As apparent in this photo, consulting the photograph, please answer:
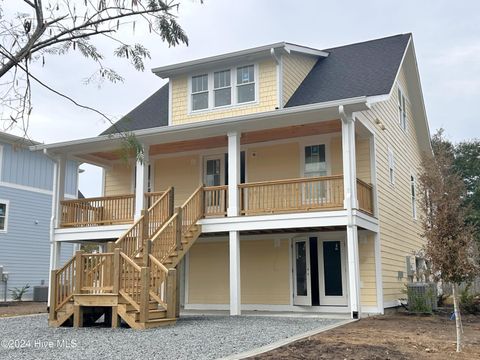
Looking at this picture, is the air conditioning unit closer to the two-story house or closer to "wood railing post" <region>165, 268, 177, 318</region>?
the two-story house

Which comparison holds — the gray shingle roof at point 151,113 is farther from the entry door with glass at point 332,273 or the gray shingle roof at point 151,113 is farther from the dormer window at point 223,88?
the entry door with glass at point 332,273

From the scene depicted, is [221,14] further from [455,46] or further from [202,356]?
[455,46]

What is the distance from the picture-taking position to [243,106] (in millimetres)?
16094

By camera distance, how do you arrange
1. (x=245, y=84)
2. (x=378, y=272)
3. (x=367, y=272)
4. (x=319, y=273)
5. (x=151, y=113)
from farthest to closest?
(x=151, y=113) < (x=245, y=84) < (x=319, y=273) < (x=367, y=272) < (x=378, y=272)

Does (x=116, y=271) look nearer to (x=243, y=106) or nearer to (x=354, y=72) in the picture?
(x=243, y=106)

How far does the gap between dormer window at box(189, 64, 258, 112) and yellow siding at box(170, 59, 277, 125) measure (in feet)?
0.56

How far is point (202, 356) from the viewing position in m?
7.41

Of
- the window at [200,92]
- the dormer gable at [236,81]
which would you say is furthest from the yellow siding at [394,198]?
the window at [200,92]

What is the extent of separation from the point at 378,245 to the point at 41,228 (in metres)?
16.7

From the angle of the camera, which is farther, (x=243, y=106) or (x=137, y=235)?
(x=243, y=106)

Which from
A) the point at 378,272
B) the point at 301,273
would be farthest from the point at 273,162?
the point at 378,272

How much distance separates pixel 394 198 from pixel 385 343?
9293 mm

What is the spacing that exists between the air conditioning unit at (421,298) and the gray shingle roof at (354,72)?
211 inches

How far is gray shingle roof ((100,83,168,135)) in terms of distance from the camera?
1756 centimetres
